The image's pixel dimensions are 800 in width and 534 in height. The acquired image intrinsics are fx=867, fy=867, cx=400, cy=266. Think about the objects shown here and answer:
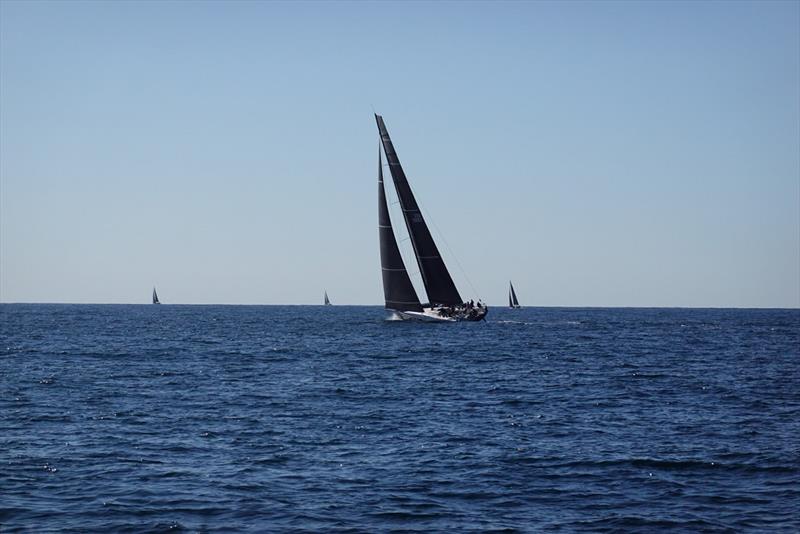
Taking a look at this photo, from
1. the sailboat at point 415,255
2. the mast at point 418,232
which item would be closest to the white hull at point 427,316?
the sailboat at point 415,255

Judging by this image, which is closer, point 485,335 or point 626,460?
point 626,460

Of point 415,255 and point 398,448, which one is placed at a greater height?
point 415,255

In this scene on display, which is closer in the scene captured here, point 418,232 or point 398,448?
point 398,448

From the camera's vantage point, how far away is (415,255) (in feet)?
305

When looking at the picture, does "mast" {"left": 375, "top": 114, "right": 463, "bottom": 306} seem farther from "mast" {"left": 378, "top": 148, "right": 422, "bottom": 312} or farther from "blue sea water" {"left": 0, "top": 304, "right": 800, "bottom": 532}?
"blue sea water" {"left": 0, "top": 304, "right": 800, "bottom": 532}

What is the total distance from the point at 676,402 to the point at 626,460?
1351 centimetres

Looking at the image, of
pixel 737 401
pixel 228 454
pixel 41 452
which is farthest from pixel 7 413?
pixel 737 401

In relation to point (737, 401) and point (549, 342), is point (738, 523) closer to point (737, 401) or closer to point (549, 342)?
point (737, 401)

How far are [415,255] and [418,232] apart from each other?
8.15ft

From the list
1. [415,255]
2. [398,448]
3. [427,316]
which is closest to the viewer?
[398,448]

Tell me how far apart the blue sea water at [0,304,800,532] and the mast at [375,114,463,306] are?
42017 mm

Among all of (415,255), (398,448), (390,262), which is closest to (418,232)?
(415,255)

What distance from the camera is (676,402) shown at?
35812 millimetres

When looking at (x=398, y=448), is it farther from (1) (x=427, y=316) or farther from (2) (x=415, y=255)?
(1) (x=427, y=316)
